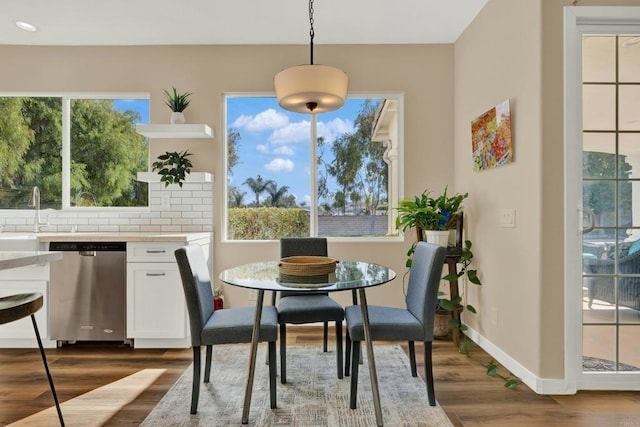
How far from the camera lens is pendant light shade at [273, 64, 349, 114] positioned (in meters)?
2.01

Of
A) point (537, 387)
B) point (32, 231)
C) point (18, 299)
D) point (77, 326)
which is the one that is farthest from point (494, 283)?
point (32, 231)

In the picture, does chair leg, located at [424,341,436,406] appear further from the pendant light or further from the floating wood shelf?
the floating wood shelf

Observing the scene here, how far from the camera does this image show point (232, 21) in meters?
3.37

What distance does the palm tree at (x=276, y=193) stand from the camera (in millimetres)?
3936

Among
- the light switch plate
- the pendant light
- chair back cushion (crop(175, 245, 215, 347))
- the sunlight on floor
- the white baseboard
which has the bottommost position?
the sunlight on floor

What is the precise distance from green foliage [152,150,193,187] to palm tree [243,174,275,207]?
582 mm

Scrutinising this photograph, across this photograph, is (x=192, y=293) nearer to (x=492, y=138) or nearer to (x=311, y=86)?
(x=311, y=86)

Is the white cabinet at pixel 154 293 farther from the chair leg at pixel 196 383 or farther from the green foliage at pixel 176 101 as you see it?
the green foliage at pixel 176 101

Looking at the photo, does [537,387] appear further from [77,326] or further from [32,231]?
[32,231]

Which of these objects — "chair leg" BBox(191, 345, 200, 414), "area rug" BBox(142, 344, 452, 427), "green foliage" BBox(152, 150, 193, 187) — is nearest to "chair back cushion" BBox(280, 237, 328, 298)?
"area rug" BBox(142, 344, 452, 427)

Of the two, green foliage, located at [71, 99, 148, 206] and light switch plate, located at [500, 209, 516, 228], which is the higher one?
green foliage, located at [71, 99, 148, 206]

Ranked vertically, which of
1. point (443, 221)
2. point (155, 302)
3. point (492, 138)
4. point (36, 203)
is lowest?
point (155, 302)

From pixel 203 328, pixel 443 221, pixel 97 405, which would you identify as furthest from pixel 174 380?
pixel 443 221

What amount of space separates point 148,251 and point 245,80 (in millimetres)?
1874
